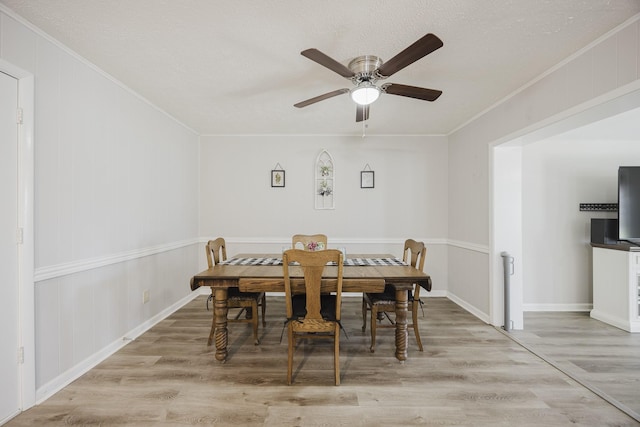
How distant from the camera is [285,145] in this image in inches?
172

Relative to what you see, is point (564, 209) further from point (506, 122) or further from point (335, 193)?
point (335, 193)

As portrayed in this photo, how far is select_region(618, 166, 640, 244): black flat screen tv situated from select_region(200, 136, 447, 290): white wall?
1887 mm

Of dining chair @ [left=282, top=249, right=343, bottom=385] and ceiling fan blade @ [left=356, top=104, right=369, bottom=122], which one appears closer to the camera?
dining chair @ [left=282, top=249, right=343, bottom=385]

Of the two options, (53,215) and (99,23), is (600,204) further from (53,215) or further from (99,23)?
(53,215)

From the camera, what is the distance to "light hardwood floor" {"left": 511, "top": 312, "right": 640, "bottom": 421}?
2.02m

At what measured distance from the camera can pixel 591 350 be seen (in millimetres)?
2580

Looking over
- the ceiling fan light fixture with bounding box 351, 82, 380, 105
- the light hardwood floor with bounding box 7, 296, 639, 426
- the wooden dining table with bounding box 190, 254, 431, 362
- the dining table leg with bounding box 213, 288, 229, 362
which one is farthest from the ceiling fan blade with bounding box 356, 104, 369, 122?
the light hardwood floor with bounding box 7, 296, 639, 426

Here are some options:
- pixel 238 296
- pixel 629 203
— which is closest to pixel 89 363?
pixel 238 296

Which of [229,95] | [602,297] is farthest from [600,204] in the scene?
[229,95]

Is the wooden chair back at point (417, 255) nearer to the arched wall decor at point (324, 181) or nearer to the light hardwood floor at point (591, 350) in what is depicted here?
the light hardwood floor at point (591, 350)

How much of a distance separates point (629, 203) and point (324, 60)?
12.6 feet

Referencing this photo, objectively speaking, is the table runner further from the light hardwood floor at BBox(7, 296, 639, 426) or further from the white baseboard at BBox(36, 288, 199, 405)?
the white baseboard at BBox(36, 288, 199, 405)

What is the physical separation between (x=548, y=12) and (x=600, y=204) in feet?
10.4

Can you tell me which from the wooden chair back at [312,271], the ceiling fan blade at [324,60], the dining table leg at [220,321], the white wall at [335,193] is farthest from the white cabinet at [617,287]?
the dining table leg at [220,321]
